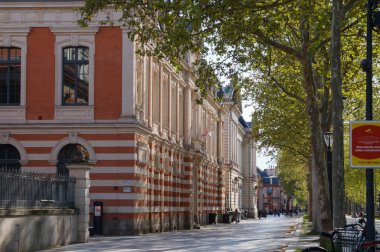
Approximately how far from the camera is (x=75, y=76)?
125ft

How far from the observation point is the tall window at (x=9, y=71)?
125 ft

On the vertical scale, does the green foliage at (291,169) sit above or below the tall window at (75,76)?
below

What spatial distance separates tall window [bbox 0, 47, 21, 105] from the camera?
38031 millimetres

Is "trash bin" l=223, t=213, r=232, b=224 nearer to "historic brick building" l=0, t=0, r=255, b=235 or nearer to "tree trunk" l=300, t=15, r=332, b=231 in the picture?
"historic brick building" l=0, t=0, r=255, b=235

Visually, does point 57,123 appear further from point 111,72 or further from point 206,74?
point 206,74

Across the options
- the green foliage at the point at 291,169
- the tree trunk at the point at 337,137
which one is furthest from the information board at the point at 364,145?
the green foliage at the point at 291,169

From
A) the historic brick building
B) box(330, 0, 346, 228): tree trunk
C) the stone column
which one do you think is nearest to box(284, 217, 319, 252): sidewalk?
box(330, 0, 346, 228): tree trunk

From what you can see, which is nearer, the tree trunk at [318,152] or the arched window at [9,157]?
the tree trunk at [318,152]

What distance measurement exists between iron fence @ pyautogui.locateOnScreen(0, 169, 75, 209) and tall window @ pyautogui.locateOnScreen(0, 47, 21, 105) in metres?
11.4

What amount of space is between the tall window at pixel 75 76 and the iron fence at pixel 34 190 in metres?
10.3

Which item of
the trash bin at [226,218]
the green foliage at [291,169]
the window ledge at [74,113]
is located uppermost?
the window ledge at [74,113]

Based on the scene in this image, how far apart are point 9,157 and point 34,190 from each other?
46.4 feet

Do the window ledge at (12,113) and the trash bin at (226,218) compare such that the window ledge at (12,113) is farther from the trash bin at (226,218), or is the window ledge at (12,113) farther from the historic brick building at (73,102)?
the trash bin at (226,218)

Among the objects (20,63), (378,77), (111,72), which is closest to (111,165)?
(111,72)
